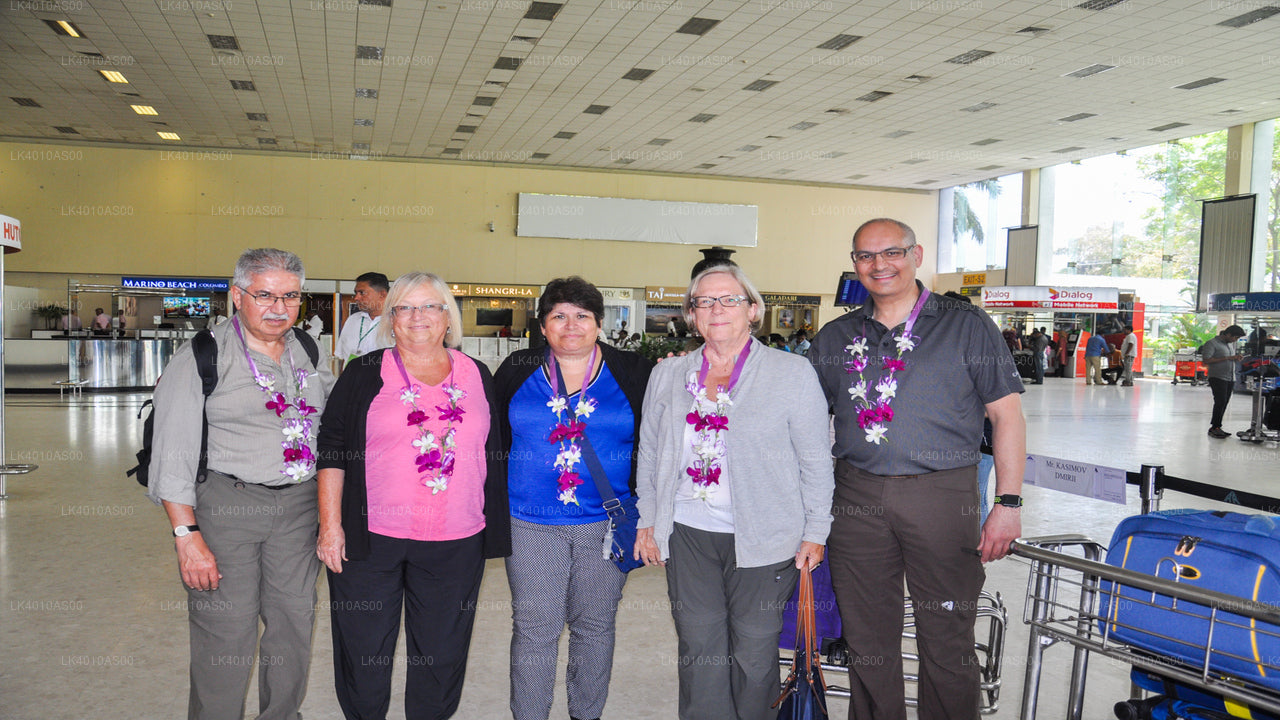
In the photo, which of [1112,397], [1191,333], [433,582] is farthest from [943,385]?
[1191,333]

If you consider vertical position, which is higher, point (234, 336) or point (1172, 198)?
point (1172, 198)

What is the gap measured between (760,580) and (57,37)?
15808 mm

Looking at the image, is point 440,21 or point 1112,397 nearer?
point 440,21

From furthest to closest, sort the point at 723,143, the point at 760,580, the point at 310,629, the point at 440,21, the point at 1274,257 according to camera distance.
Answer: the point at 1274,257 < the point at 723,143 < the point at 440,21 < the point at 310,629 < the point at 760,580

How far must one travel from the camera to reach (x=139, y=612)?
4.31 metres

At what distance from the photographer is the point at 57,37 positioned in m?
13.6

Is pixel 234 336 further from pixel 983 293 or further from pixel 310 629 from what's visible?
pixel 983 293

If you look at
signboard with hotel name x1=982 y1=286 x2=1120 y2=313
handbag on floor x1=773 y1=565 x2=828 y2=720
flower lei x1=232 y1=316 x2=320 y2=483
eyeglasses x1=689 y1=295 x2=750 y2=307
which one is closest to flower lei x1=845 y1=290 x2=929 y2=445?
eyeglasses x1=689 y1=295 x2=750 y2=307

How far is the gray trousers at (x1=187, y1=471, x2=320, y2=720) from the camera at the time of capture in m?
2.52

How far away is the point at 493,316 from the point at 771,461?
22.7m

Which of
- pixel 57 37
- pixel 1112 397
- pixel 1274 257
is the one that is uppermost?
pixel 57 37

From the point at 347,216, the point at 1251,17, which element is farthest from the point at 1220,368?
the point at 347,216

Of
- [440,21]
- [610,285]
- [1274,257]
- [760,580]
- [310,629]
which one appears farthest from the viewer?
[610,285]

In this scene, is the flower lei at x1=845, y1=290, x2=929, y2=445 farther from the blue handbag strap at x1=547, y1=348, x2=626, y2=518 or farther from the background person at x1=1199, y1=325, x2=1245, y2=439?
the background person at x1=1199, y1=325, x2=1245, y2=439
